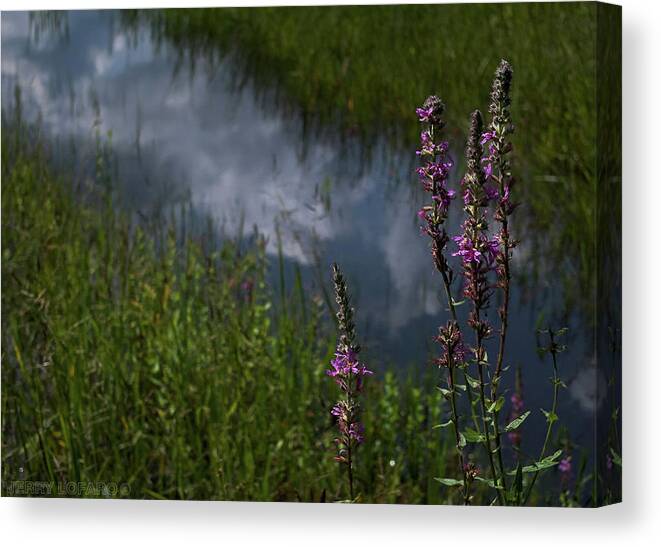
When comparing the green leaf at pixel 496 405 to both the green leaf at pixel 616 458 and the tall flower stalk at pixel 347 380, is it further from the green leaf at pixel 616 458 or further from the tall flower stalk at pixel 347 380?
the green leaf at pixel 616 458

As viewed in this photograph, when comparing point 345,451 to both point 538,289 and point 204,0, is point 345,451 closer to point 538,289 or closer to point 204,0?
point 538,289

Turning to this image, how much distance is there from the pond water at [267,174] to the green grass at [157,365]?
113 mm

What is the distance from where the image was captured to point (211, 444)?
3947 millimetres

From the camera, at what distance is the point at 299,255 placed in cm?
391

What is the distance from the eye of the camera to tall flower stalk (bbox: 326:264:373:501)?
3395 millimetres

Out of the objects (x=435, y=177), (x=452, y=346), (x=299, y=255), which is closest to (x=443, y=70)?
(x=435, y=177)

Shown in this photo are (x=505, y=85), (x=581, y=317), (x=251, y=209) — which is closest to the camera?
(x=505, y=85)

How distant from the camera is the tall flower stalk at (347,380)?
3.39m

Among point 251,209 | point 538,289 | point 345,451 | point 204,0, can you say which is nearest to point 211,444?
point 345,451

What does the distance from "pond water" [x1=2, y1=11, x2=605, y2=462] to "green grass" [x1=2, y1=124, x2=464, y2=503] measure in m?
0.11

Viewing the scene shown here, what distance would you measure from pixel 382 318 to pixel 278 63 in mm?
885

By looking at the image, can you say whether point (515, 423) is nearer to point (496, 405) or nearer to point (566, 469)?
point (496, 405)

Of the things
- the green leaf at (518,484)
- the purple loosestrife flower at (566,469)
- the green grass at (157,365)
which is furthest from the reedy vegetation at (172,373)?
the purple loosestrife flower at (566,469)

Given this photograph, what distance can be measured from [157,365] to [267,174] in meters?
0.70
